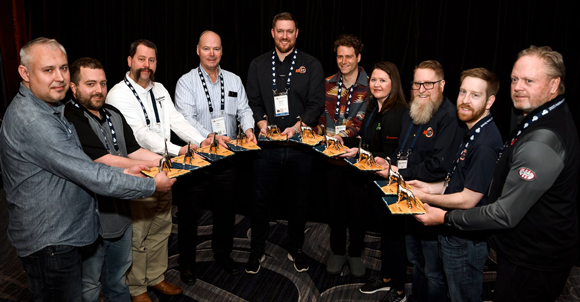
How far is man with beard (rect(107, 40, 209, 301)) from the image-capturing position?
9.71 ft

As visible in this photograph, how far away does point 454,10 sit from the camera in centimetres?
397

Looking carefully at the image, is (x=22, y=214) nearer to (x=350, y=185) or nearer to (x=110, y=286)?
(x=110, y=286)

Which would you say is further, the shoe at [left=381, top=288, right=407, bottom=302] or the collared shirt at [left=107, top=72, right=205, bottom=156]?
the shoe at [left=381, top=288, right=407, bottom=302]

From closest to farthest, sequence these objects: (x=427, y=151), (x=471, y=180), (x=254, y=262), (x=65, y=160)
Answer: (x=65, y=160), (x=471, y=180), (x=427, y=151), (x=254, y=262)

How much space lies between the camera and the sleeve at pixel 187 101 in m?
3.42

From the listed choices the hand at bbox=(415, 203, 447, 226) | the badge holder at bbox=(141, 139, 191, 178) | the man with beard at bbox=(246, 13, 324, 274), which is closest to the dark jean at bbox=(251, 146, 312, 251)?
the man with beard at bbox=(246, 13, 324, 274)

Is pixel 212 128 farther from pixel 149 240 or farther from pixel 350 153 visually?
pixel 350 153

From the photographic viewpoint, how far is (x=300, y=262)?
365cm

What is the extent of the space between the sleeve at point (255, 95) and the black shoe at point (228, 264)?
4.46ft

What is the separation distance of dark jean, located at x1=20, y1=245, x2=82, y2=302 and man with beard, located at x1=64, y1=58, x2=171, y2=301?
0.30m

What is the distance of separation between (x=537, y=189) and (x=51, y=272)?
243cm

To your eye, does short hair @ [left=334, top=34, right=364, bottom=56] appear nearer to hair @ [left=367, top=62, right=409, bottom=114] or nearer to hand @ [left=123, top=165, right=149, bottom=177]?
hair @ [left=367, top=62, right=409, bottom=114]

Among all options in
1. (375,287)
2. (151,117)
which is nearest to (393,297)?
(375,287)

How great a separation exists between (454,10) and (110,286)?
4032mm
